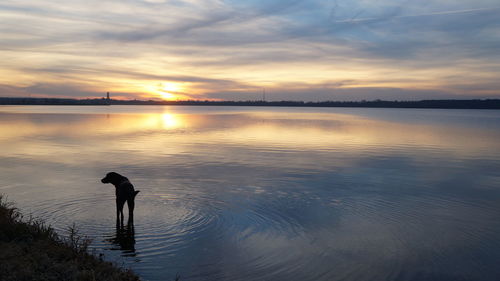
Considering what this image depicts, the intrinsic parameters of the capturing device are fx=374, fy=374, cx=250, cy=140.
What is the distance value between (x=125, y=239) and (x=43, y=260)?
307cm

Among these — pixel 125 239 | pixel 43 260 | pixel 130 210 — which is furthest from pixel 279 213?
pixel 43 260

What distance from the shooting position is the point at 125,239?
11.1 metres

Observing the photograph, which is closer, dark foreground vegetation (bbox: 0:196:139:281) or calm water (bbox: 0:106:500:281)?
dark foreground vegetation (bbox: 0:196:139:281)

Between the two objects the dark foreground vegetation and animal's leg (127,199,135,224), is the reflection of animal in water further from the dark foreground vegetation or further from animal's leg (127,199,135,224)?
the dark foreground vegetation

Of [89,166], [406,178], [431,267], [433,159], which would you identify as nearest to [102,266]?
[431,267]

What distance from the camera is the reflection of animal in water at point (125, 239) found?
10445 millimetres

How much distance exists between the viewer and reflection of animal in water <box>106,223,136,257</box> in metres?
10.4

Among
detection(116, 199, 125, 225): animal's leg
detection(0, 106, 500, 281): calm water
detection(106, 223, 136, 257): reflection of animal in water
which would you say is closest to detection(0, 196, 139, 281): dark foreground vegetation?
detection(106, 223, 136, 257): reflection of animal in water

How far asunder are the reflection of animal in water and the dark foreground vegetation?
1129 mm

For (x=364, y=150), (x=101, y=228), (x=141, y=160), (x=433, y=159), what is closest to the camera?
(x=101, y=228)

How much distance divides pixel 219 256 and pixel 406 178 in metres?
14.9

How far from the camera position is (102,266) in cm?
831

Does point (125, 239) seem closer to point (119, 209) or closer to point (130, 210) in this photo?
point (130, 210)

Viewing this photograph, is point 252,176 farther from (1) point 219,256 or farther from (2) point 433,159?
(2) point 433,159
